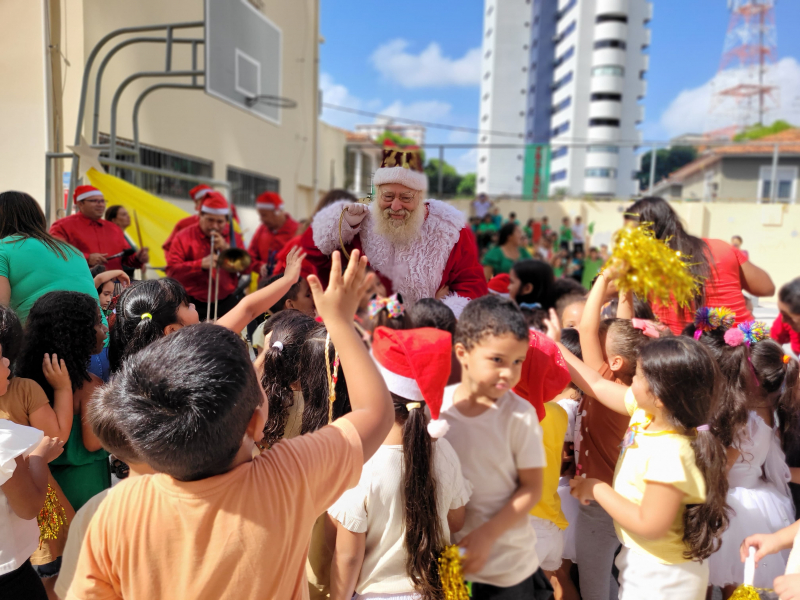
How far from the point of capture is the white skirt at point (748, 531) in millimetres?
1944

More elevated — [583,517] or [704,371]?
[704,371]

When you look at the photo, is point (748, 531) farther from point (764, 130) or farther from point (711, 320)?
point (764, 130)

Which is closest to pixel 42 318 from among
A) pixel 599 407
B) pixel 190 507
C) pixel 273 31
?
pixel 190 507

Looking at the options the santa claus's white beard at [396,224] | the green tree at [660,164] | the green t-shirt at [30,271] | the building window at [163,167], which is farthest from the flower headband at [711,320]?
the green tree at [660,164]

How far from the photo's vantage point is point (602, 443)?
2004mm

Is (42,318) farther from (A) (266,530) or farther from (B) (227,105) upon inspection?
(B) (227,105)

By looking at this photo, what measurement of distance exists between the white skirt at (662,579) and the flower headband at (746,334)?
763 millimetres

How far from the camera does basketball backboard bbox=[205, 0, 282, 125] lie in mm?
6863

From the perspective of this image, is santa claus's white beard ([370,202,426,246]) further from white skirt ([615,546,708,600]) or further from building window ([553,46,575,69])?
building window ([553,46,575,69])

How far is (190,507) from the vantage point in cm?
110

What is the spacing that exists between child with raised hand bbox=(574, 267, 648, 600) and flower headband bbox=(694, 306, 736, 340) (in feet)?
1.07

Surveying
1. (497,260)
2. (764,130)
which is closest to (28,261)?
(497,260)

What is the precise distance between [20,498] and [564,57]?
168ft

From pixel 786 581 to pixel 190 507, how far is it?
1574 mm
